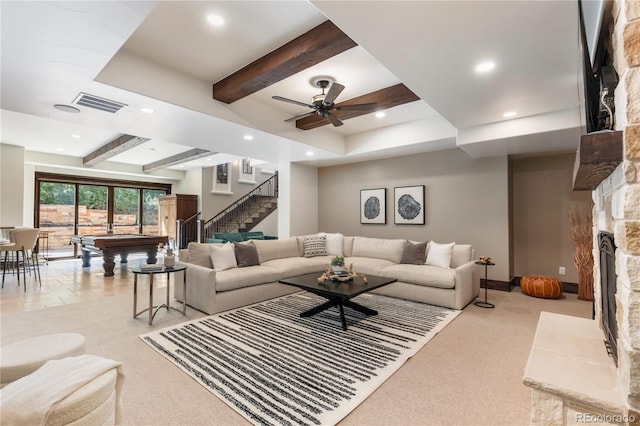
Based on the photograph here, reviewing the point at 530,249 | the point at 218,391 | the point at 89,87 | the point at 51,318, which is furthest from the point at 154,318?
the point at 530,249

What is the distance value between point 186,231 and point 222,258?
612 cm

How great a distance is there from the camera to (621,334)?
135 centimetres

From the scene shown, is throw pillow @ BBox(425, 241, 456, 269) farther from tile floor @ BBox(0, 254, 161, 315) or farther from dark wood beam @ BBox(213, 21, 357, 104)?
tile floor @ BBox(0, 254, 161, 315)

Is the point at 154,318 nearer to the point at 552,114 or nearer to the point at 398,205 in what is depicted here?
the point at 398,205

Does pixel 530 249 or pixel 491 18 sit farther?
pixel 530 249

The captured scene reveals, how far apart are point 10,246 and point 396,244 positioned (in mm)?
6830

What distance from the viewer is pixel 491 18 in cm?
210

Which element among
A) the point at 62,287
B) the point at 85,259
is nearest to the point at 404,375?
the point at 62,287

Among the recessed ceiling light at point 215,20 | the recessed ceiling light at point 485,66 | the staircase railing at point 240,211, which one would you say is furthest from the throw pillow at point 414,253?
the staircase railing at point 240,211

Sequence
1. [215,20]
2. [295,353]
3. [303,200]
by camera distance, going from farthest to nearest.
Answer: [303,200]
[295,353]
[215,20]

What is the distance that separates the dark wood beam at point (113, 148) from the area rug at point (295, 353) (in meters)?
4.57

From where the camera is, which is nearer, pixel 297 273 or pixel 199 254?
pixel 199 254

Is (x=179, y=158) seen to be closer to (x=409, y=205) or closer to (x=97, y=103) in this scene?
(x=97, y=103)

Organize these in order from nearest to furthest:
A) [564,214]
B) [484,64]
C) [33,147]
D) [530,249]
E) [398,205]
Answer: [484,64]
[564,214]
[530,249]
[398,205]
[33,147]
